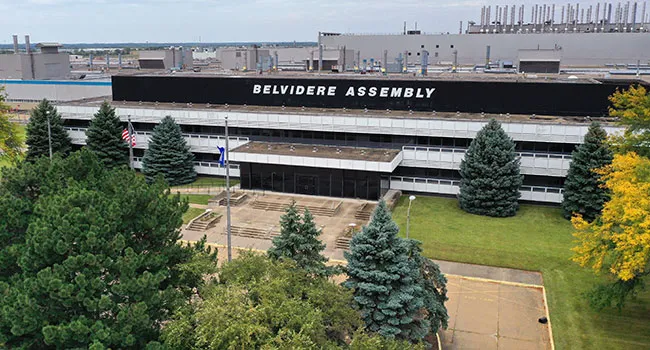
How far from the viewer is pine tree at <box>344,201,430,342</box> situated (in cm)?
2056

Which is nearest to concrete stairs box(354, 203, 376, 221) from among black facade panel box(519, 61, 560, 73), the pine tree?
the pine tree

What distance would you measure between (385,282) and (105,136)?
122 ft

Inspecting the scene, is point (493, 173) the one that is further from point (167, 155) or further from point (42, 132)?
point (42, 132)

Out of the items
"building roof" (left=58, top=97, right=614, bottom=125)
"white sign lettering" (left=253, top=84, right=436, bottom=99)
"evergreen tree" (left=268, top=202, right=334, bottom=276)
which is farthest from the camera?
"white sign lettering" (left=253, top=84, right=436, bottom=99)

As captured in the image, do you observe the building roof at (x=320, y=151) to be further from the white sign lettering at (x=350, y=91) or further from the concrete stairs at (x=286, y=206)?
the white sign lettering at (x=350, y=91)

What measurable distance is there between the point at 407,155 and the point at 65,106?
33.5 metres

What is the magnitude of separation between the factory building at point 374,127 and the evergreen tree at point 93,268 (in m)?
23.8

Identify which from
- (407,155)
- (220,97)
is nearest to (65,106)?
(220,97)

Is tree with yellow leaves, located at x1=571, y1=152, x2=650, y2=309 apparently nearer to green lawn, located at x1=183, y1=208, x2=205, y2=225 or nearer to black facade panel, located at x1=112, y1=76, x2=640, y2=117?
black facade panel, located at x1=112, y1=76, x2=640, y2=117

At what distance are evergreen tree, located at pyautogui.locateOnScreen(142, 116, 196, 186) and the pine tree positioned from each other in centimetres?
3105

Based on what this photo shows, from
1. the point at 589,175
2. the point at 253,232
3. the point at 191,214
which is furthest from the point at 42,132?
the point at 589,175

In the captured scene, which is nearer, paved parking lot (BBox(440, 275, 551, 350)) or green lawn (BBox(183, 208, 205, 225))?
paved parking lot (BBox(440, 275, 551, 350))

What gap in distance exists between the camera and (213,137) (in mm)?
50250

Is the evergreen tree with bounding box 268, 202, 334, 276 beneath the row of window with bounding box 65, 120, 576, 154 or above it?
beneath
